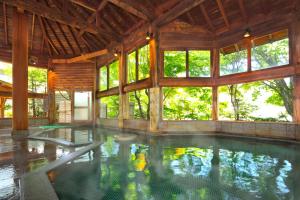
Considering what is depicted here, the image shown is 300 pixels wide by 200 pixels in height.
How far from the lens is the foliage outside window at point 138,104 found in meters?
12.3

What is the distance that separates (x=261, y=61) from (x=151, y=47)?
480cm

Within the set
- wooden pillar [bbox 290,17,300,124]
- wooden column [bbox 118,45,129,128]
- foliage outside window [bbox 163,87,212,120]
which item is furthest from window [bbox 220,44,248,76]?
wooden column [bbox 118,45,129,128]

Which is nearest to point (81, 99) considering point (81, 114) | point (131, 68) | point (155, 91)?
point (81, 114)

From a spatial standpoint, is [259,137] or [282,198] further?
[259,137]

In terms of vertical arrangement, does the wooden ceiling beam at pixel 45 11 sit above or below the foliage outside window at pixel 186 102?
above

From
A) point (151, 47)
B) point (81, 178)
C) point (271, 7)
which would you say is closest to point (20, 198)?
point (81, 178)

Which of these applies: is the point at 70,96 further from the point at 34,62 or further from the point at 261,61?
the point at 261,61

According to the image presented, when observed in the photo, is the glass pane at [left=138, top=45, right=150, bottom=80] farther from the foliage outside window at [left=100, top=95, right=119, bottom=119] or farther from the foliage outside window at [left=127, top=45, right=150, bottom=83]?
the foliage outside window at [left=100, top=95, right=119, bottom=119]

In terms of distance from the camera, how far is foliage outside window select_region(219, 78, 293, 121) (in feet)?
32.0

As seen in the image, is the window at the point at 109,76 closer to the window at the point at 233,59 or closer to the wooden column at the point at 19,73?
the wooden column at the point at 19,73

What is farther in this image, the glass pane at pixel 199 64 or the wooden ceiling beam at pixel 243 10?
the glass pane at pixel 199 64

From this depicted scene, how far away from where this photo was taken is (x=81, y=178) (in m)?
3.46

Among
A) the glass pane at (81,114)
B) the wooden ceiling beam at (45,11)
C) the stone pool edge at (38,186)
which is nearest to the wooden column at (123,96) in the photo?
the wooden ceiling beam at (45,11)

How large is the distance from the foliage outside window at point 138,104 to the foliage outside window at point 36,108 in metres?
6.90
